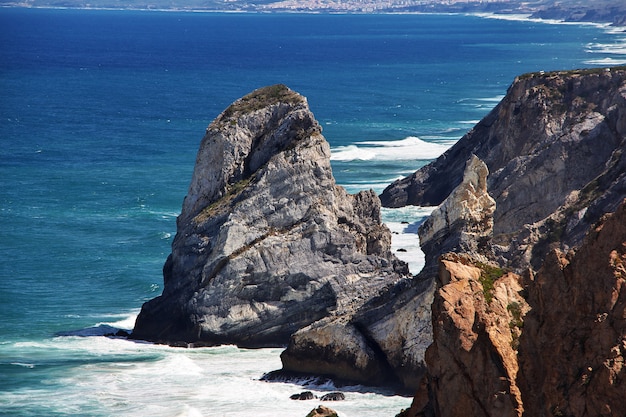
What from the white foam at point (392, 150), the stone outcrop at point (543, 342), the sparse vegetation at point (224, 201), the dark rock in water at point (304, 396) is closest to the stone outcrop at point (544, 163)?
the sparse vegetation at point (224, 201)

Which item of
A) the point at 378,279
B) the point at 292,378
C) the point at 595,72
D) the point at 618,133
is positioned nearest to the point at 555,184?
the point at 618,133

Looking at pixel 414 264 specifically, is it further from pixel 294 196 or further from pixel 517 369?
pixel 517 369

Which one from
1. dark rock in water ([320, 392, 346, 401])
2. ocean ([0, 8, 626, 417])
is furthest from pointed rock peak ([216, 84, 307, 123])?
dark rock in water ([320, 392, 346, 401])

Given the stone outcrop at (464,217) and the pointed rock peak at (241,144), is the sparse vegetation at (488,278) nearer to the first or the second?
the stone outcrop at (464,217)

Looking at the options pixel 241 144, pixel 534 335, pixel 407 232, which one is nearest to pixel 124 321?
pixel 241 144

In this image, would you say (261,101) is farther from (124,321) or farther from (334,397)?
(334,397)

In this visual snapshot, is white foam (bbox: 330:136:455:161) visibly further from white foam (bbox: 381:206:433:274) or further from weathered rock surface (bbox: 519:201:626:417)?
weathered rock surface (bbox: 519:201:626:417)
